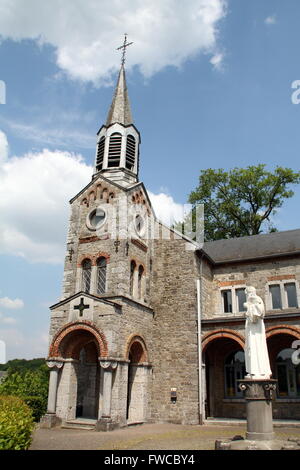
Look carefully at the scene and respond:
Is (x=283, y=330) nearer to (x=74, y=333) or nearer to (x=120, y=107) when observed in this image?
(x=74, y=333)

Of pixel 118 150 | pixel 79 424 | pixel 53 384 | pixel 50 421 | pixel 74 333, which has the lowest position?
pixel 79 424

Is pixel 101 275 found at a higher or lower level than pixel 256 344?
higher

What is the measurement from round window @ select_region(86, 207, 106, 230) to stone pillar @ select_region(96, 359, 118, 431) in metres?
7.00

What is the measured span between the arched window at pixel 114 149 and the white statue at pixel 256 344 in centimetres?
1229

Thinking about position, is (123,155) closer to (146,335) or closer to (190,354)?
(146,335)

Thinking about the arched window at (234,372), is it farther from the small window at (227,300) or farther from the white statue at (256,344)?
the white statue at (256,344)

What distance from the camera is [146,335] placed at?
61.1ft

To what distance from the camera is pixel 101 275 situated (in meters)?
18.5

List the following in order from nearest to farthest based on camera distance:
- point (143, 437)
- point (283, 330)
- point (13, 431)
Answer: point (13, 431) → point (143, 437) → point (283, 330)

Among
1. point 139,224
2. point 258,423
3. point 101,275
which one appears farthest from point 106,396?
point 139,224

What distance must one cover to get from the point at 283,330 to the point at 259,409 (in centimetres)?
692

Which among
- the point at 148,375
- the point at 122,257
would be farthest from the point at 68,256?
the point at 148,375

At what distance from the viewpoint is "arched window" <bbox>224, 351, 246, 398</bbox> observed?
19375 millimetres

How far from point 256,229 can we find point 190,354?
16498mm
